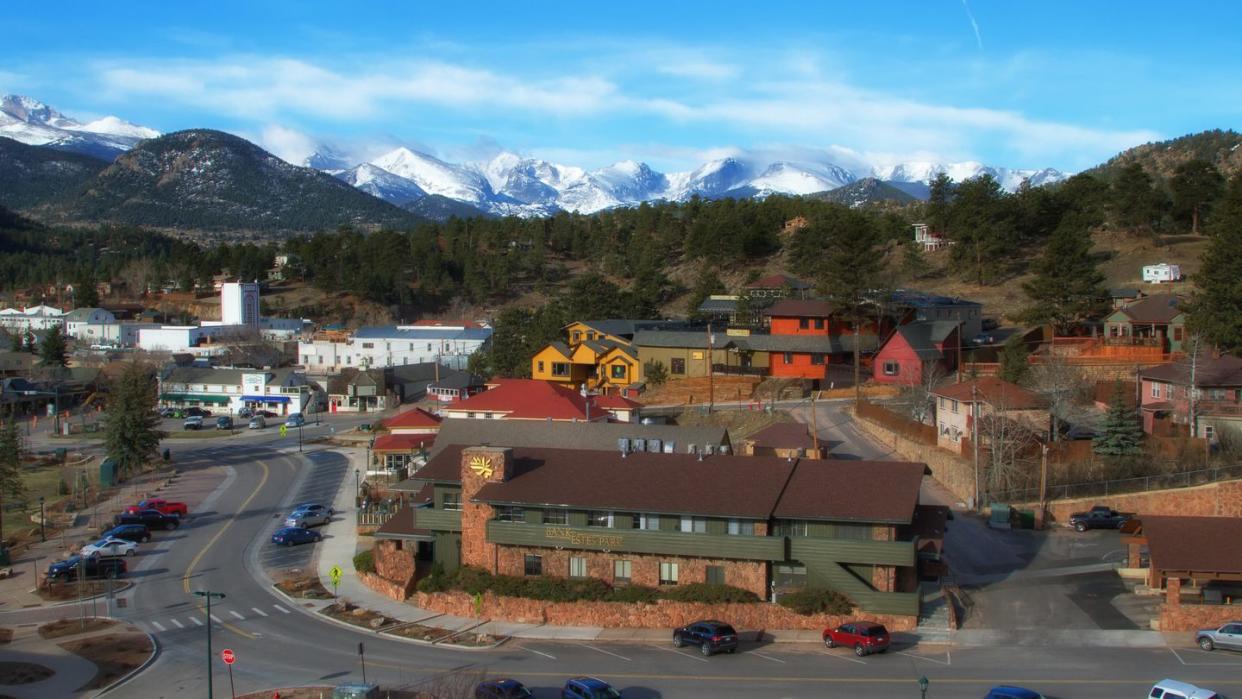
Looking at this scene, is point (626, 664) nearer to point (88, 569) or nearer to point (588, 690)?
point (588, 690)

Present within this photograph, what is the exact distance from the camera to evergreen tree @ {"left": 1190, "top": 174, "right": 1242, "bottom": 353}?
44094 mm

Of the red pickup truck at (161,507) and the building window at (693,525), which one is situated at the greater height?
the building window at (693,525)

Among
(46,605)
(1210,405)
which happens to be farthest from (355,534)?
(1210,405)

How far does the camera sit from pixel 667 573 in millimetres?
29406

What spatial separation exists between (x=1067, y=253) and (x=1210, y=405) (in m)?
19.0

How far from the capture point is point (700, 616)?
2797cm

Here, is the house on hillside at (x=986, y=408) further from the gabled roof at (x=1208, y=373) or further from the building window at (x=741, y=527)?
the building window at (x=741, y=527)

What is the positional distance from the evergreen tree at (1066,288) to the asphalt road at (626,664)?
1325 inches

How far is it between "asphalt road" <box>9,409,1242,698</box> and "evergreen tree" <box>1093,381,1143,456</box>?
13468 millimetres

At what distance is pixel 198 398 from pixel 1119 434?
221 feet

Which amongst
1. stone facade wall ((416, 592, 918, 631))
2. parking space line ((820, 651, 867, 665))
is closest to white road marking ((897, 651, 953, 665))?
parking space line ((820, 651, 867, 665))

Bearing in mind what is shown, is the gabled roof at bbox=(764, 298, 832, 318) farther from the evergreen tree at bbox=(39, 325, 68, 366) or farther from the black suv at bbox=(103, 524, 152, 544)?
the evergreen tree at bbox=(39, 325, 68, 366)

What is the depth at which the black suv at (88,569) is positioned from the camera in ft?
117

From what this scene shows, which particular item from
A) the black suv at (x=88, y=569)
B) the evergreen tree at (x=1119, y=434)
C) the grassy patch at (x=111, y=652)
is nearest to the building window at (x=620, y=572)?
the grassy patch at (x=111, y=652)
